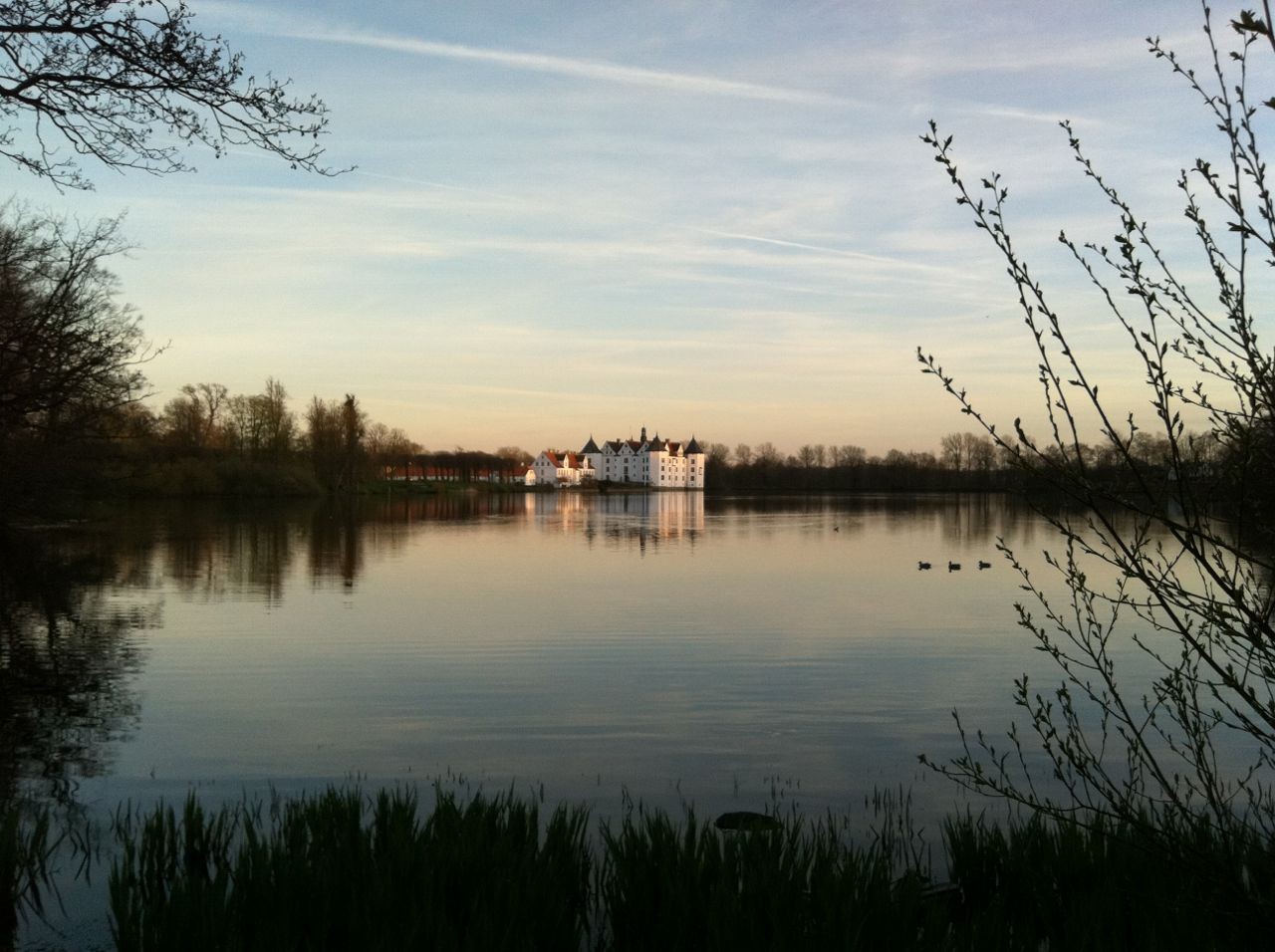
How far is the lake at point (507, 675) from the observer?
903cm

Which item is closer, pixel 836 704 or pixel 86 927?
pixel 86 927

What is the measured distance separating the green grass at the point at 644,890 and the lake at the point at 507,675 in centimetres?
226

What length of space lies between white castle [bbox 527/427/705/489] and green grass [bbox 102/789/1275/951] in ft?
516

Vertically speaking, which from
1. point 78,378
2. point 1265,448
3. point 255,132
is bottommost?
point 1265,448

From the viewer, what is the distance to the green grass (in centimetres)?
462

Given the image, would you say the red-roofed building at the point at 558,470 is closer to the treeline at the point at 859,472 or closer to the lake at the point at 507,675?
the treeline at the point at 859,472

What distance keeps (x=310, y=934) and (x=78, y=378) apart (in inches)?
304

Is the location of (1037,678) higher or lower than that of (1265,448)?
lower

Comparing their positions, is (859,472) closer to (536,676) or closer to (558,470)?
(558,470)

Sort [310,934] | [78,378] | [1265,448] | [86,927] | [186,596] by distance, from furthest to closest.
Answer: [186,596], [78,378], [86,927], [310,934], [1265,448]

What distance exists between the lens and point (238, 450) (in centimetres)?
8956

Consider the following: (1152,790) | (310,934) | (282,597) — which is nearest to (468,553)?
(282,597)

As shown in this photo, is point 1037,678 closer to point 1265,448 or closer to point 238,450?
point 1265,448

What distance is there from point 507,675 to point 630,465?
162m
